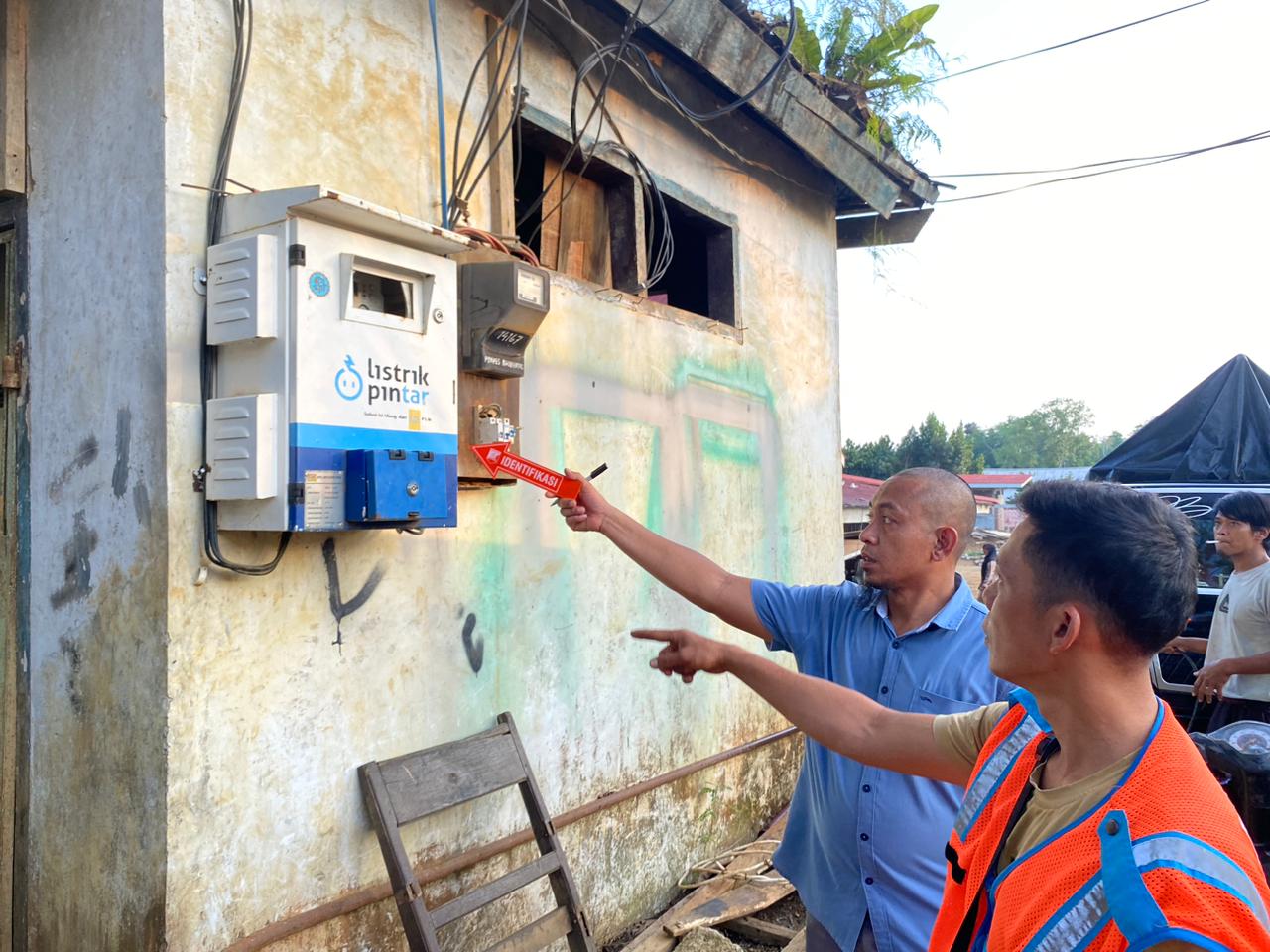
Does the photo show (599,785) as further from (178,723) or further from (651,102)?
(651,102)

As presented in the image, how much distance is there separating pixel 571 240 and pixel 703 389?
100cm

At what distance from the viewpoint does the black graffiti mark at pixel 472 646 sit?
319 centimetres

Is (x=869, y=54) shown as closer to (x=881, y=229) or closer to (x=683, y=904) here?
(x=881, y=229)

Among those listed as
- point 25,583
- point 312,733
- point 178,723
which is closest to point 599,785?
point 312,733

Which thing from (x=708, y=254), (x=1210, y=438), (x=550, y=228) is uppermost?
(x=708, y=254)

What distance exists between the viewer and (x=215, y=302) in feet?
7.91

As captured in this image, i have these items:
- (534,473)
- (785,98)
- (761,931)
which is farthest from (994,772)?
(785,98)

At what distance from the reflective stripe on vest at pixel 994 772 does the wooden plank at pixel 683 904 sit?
1835 millimetres

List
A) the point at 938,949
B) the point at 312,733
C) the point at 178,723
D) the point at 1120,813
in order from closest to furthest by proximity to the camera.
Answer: the point at 1120,813
the point at 938,949
the point at 178,723
the point at 312,733

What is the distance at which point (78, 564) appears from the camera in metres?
2.57

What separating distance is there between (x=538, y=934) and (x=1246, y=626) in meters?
3.88

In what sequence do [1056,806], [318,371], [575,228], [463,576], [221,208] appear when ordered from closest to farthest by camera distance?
[1056,806]
[318,371]
[221,208]
[463,576]
[575,228]

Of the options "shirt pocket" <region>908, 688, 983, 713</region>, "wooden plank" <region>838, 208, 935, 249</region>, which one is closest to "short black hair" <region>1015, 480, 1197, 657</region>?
"shirt pocket" <region>908, 688, 983, 713</region>

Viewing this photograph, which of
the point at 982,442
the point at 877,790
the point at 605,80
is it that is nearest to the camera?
the point at 877,790
